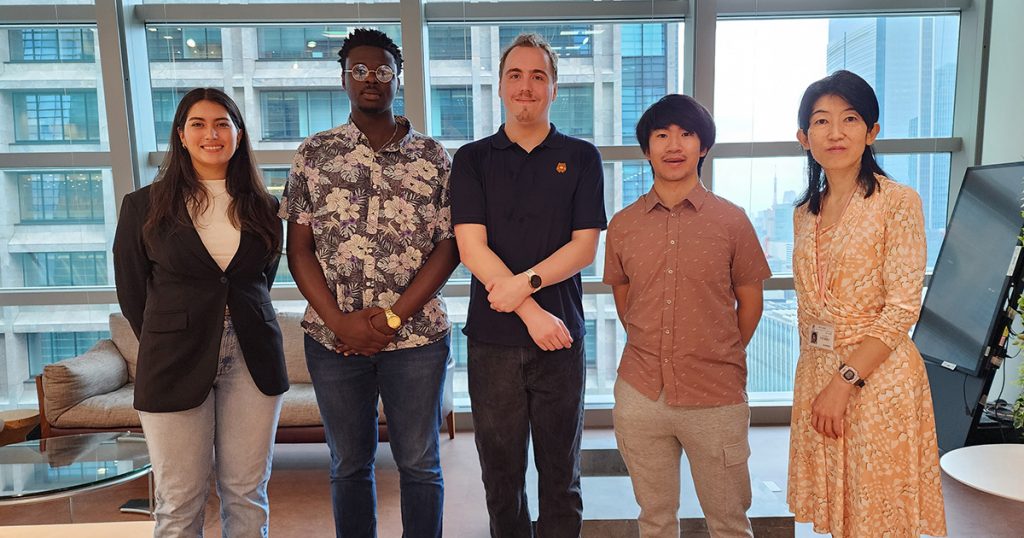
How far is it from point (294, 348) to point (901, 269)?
126 inches

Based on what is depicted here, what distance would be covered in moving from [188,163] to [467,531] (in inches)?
72.3

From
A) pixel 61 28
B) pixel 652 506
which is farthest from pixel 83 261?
pixel 652 506

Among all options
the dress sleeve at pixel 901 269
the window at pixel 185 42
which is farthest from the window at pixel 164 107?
the dress sleeve at pixel 901 269

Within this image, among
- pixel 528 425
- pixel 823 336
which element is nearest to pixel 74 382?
pixel 528 425

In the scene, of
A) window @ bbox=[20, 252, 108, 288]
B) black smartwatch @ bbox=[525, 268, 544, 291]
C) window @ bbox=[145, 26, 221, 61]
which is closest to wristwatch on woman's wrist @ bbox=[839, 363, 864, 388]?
black smartwatch @ bbox=[525, 268, 544, 291]

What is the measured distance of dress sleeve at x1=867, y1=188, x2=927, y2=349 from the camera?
1.61 m

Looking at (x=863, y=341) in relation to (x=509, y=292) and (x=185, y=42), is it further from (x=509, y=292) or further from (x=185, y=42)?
(x=185, y=42)

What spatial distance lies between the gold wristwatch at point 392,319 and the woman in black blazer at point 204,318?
1.24 ft

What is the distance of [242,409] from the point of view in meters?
1.94

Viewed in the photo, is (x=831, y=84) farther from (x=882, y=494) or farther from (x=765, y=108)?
(x=765, y=108)

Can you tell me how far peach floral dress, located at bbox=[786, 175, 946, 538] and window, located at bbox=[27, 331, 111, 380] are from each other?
14.3ft

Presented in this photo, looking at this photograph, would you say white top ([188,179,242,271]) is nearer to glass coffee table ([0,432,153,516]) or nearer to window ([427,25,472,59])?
glass coffee table ([0,432,153,516])

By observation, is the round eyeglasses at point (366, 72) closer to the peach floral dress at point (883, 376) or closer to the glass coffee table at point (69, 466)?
the peach floral dress at point (883, 376)

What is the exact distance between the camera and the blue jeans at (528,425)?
1.93 m
